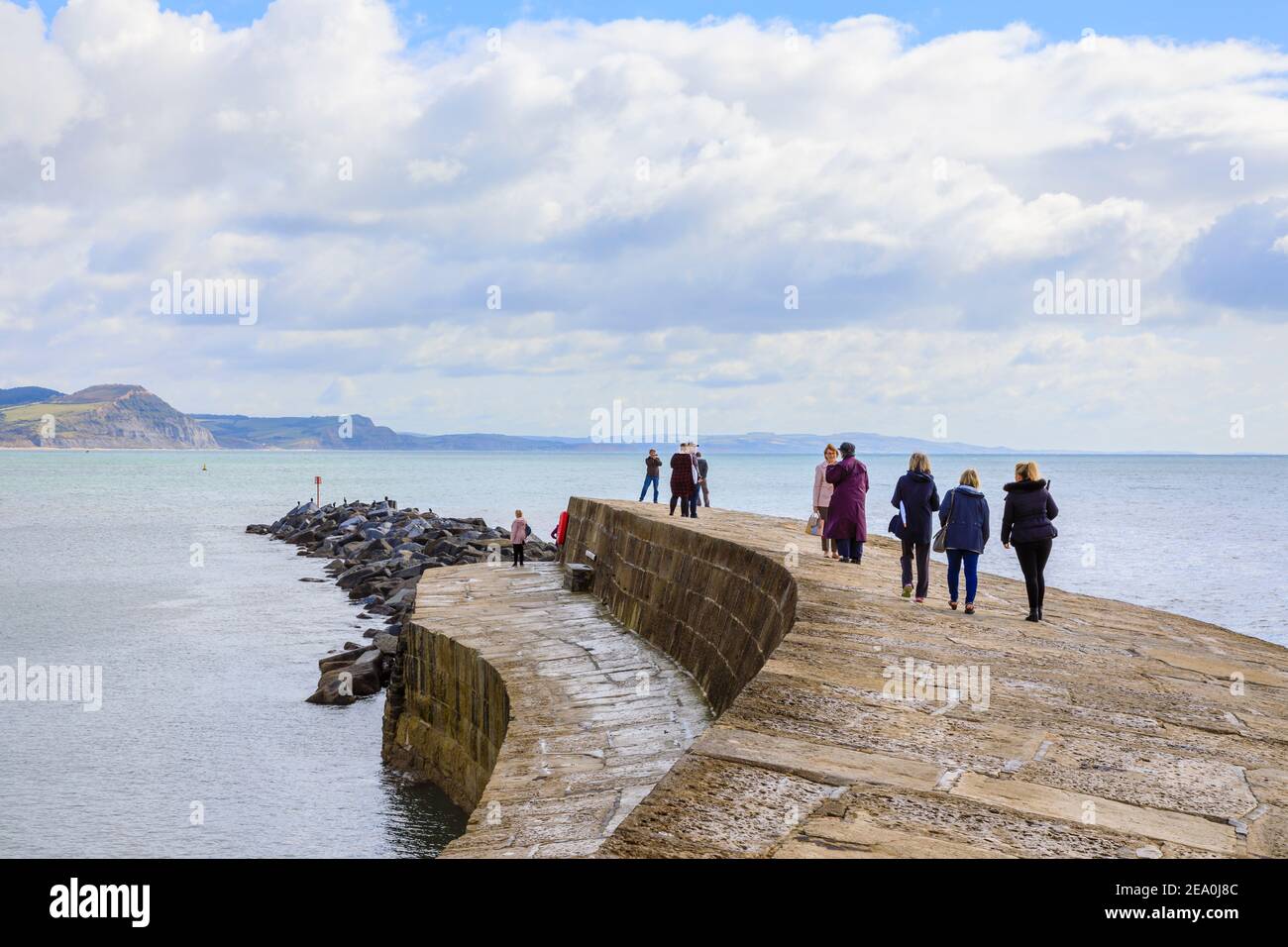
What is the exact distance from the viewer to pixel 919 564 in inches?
372

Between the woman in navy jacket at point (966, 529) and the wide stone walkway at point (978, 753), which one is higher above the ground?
the woman in navy jacket at point (966, 529)

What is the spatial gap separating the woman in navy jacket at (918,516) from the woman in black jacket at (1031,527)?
0.84 meters

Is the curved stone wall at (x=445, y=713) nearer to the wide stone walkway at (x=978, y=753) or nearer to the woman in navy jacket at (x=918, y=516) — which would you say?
the woman in navy jacket at (x=918, y=516)

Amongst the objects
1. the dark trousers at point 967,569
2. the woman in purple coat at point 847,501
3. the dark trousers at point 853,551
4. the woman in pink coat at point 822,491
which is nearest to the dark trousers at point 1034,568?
the dark trousers at point 967,569

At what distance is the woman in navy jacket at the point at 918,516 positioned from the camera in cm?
939

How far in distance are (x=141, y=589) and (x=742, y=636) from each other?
2629 centimetres

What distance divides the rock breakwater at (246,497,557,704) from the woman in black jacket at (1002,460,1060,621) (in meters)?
9.12

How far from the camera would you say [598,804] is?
6266mm

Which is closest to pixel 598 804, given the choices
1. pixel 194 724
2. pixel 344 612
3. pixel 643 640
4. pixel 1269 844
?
pixel 1269 844

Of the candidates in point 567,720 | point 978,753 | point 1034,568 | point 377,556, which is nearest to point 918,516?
point 1034,568

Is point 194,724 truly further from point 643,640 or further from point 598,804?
point 598,804

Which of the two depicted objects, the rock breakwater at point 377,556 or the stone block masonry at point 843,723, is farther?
the rock breakwater at point 377,556

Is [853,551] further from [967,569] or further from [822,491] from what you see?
[967,569]

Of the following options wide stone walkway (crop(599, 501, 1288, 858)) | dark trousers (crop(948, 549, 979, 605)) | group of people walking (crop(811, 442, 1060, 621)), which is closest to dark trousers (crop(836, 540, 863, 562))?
group of people walking (crop(811, 442, 1060, 621))
